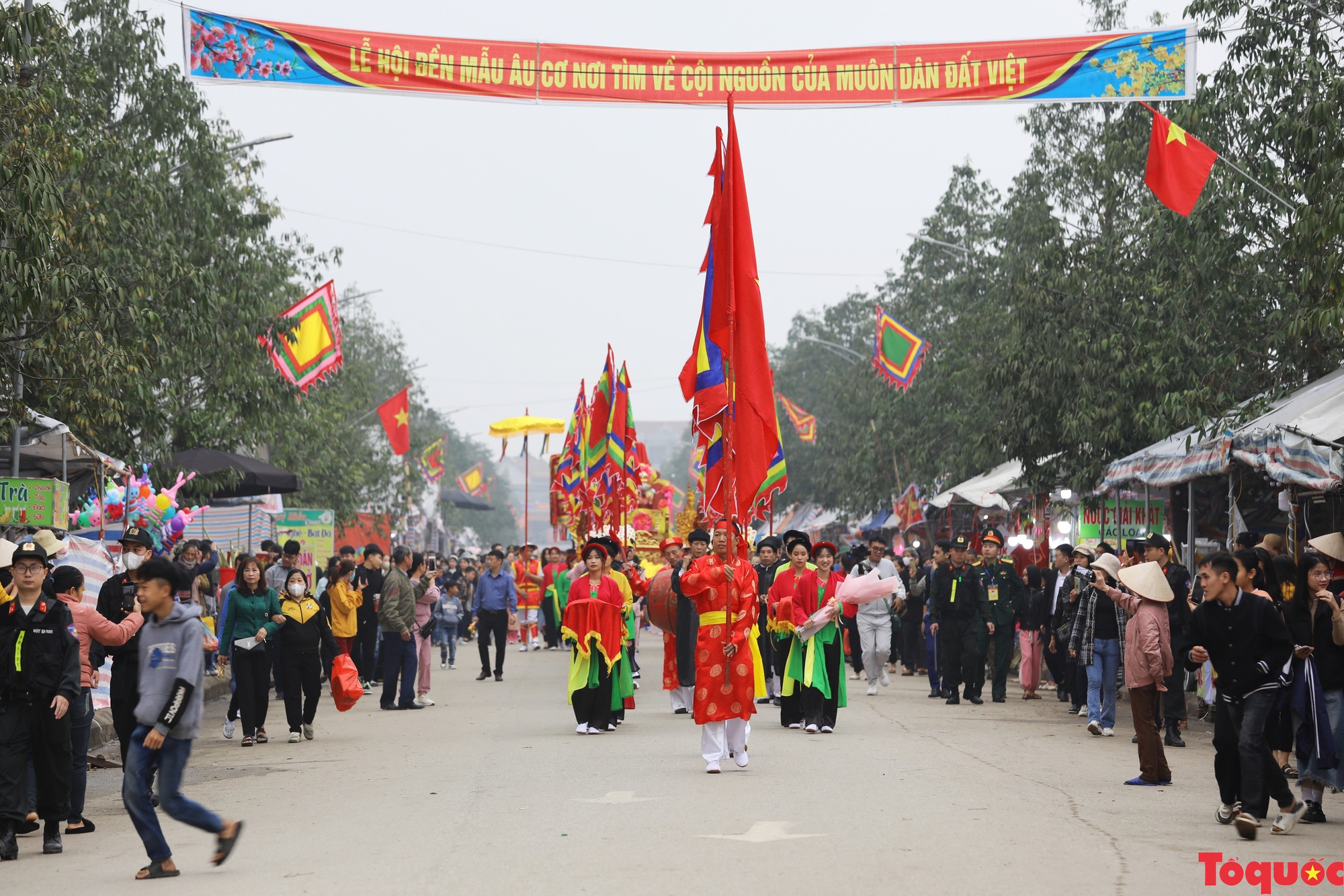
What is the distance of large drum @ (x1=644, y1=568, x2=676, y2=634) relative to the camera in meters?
16.5

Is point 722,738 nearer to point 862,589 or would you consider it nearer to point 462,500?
point 862,589

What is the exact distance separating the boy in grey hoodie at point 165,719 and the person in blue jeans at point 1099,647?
27.4 ft

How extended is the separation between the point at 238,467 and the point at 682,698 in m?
9.65

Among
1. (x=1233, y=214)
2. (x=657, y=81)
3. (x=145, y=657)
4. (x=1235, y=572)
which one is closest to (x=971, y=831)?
(x=1235, y=572)

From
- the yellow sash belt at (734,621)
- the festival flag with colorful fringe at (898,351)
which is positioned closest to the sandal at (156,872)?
the yellow sash belt at (734,621)

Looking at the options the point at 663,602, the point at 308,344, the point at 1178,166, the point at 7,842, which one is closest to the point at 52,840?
the point at 7,842

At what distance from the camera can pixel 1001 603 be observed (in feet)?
59.9

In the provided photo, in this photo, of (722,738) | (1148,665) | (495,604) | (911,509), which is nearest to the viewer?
(1148,665)

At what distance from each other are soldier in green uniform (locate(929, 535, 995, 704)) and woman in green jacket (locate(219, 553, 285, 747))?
8.05 m

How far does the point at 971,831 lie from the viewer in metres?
8.33

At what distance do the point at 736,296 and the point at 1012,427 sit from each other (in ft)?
42.1

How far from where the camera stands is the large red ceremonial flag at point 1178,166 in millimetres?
15148

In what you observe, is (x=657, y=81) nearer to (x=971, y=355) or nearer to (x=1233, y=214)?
(x=1233, y=214)

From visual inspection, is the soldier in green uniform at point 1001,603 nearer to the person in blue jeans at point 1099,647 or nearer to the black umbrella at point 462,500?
the person in blue jeans at point 1099,647
